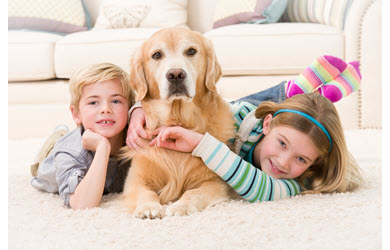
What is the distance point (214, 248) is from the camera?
3.32 ft

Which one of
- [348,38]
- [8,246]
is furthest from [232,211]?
[348,38]

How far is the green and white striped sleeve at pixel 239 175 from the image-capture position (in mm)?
→ 1432

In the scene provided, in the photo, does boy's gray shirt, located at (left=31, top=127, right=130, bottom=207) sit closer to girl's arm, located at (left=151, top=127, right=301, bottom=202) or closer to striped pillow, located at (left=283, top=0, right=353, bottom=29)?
girl's arm, located at (left=151, top=127, right=301, bottom=202)

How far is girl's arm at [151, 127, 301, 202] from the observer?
1.43 metres

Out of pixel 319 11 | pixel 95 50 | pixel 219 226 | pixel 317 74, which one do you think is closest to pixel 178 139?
pixel 219 226

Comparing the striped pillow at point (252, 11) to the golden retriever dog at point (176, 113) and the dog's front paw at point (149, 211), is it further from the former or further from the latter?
the dog's front paw at point (149, 211)

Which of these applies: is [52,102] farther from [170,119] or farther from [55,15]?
[170,119]

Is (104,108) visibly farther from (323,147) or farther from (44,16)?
(44,16)

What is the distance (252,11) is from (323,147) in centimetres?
201

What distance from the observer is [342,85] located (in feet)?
6.87

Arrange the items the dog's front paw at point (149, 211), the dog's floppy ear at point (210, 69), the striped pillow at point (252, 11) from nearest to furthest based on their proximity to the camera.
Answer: the dog's front paw at point (149, 211) → the dog's floppy ear at point (210, 69) → the striped pillow at point (252, 11)

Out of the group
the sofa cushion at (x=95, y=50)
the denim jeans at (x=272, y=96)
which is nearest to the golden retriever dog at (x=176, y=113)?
the denim jeans at (x=272, y=96)

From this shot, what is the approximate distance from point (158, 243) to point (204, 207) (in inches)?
14.3

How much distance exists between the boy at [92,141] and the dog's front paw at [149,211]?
0.72 ft
